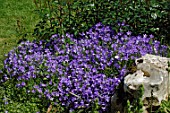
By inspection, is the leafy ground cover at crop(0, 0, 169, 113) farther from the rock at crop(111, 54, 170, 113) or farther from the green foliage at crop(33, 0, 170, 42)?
the rock at crop(111, 54, 170, 113)

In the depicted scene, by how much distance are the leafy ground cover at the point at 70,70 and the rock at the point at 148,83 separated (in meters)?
0.42

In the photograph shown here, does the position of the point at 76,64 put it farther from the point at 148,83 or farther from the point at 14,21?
the point at 14,21

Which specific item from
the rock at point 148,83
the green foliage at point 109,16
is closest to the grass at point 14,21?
the green foliage at point 109,16

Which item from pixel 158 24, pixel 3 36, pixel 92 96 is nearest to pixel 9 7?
pixel 3 36

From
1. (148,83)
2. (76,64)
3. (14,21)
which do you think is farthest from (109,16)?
(14,21)

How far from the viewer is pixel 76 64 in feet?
16.0

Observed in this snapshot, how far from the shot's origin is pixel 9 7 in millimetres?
8406

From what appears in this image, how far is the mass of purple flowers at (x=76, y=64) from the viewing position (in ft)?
14.9

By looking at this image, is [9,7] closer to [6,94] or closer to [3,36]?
[3,36]

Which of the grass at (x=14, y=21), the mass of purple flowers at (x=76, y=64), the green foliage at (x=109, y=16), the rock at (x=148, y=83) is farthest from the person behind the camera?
the grass at (x=14, y=21)

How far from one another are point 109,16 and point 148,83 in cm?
194

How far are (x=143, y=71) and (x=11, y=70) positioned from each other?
1.82 meters

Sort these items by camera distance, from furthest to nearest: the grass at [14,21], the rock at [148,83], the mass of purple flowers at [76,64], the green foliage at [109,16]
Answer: the grass at [14,21], the green foliage at [109,16], the mass of purple flowers at [76,64], the rock at [148,83]

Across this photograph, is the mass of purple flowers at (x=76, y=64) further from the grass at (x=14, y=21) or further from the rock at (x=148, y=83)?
the grass at (x=14, y=21)
